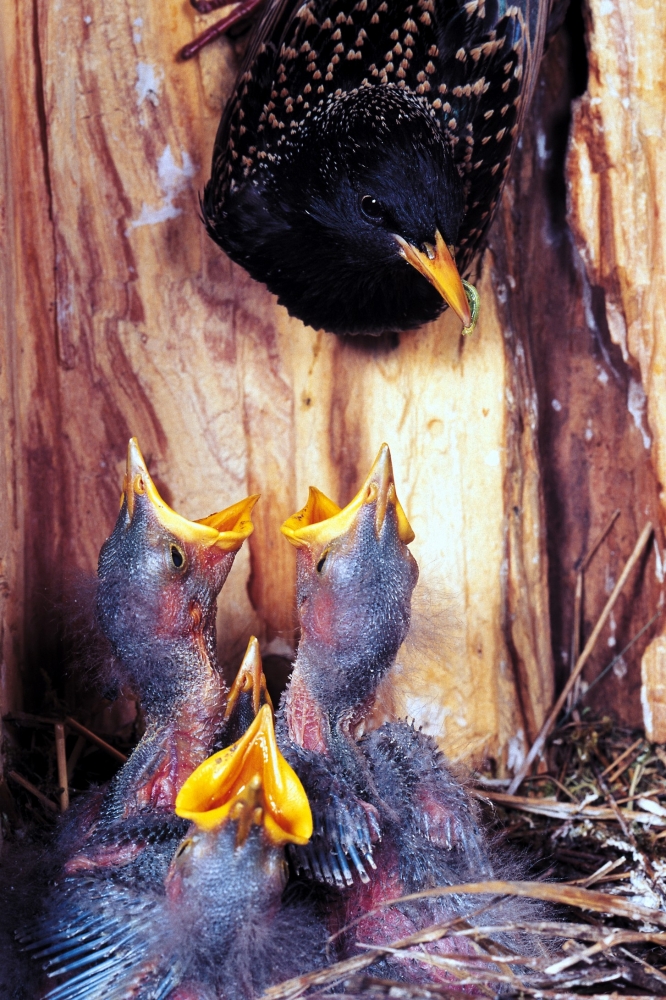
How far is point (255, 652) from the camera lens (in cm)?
123

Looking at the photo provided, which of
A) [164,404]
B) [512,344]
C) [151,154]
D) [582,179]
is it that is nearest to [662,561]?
[512,344]

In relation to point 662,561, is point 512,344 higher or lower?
higher

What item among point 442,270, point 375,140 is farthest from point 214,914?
point 375,140

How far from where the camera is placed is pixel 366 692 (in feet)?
3.93

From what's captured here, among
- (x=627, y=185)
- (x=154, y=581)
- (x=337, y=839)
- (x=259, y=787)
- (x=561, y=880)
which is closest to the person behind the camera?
(x=259, y=787)

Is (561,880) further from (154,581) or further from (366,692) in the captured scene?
(154,581)

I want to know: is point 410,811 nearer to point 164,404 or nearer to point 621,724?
point 621,724

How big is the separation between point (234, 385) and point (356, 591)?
506mm

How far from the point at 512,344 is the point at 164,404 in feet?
1.82

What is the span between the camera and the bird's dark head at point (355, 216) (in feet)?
3.86

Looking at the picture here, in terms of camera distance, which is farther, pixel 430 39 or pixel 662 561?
pixel 662 561

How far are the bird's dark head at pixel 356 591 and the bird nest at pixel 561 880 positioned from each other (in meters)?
0.28

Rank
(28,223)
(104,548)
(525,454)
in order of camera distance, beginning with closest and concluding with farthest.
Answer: (104,548) → (28,223) → (525,454)

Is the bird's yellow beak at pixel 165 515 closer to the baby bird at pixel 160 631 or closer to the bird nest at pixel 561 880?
the baby bird at pixel 160 631
